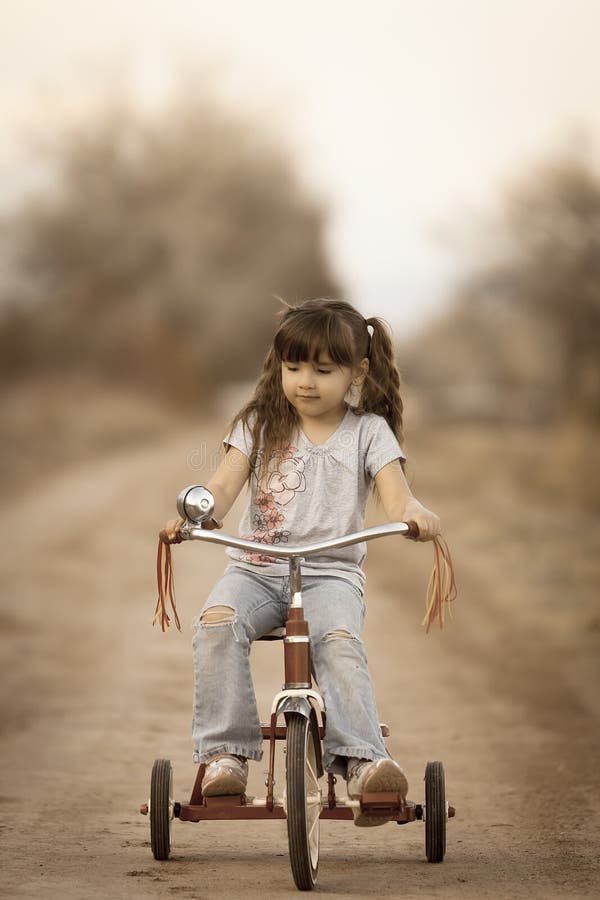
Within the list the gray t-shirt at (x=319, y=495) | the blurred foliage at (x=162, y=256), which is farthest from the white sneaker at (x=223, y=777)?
the blurred foliage at (x=162, y=256)

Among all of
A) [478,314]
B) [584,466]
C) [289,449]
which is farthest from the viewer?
[478,314]

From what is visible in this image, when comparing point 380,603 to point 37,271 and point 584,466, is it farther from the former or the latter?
point 37,271

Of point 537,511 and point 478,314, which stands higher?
point 478,314

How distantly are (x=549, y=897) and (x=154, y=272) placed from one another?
85.9 feet

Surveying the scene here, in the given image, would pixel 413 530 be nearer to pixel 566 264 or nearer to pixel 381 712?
pixel 381 712

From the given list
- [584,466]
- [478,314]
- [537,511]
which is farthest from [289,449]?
[478,314]

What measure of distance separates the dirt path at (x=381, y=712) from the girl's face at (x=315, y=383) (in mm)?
1361

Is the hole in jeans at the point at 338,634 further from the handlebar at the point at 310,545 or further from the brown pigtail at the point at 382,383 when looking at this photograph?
the brown pigtail at the point at 382,383

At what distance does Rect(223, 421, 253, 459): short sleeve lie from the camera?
166 inches

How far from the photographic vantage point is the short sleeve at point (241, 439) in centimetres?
423

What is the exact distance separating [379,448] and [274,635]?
0.64m

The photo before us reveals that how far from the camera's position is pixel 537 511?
53.5 ft

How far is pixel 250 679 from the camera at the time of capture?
12.7ft

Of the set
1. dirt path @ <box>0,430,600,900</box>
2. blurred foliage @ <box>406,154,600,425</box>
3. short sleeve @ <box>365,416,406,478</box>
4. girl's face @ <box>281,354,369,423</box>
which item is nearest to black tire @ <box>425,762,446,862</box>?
dirt path @ <box>0,430,600,900</box>
